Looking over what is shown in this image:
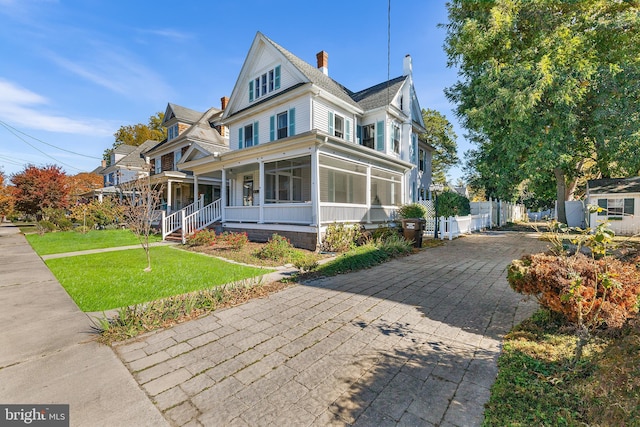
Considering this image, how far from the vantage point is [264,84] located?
15.8 m

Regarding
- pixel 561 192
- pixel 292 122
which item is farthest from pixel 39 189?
pixel 561 192

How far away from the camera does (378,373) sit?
265 centimetres

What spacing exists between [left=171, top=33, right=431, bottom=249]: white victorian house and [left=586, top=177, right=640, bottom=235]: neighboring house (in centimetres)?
1174

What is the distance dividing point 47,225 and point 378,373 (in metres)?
24.3

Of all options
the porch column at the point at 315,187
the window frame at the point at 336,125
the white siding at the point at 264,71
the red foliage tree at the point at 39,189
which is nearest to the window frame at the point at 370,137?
the window frame at the point at 336,125

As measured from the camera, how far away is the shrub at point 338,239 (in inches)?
389

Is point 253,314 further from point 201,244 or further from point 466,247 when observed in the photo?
point 466,247

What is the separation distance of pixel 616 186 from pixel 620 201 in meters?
1.30

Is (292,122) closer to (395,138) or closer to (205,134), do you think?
(395,138)

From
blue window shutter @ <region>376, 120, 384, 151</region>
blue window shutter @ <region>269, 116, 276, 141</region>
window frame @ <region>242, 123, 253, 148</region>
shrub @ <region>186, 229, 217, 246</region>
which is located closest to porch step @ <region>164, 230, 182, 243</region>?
shrub @ <region>186, 229, 217, 246</region>

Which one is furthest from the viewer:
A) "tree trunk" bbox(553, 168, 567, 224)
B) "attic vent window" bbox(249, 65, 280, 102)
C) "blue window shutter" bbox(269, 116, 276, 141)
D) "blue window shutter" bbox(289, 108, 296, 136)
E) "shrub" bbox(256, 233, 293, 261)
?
"tree trunk" bbox(553, 168, 567, 224)

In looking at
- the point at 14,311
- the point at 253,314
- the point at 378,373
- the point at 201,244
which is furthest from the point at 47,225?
the point at 378,373

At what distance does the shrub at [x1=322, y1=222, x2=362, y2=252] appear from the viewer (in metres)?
9.88

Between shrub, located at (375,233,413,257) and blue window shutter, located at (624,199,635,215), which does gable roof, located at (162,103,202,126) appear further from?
blue window shutter, located at (624,199,635,215)
